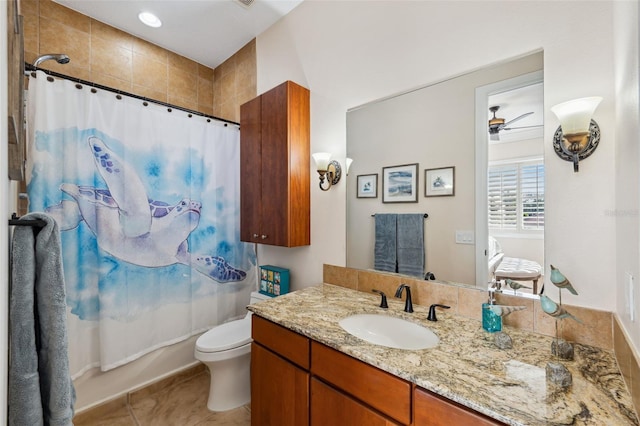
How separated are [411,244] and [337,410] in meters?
0.87

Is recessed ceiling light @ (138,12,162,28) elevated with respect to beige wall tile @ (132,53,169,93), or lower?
elevated

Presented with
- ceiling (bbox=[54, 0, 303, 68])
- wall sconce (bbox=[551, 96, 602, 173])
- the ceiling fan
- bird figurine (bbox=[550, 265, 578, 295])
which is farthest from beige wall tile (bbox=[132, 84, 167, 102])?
bird figurine (bbox=[550, 265, 578, 295])

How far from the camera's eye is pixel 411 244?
5.12 feet

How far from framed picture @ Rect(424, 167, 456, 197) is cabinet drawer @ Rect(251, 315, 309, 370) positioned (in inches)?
38.0

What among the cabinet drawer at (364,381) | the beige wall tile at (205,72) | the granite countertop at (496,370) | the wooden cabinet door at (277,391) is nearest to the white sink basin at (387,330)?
the granite countertop at (496,370)

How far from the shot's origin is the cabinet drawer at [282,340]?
124cm

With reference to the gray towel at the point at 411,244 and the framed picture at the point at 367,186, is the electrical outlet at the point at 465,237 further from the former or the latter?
the framed picture at the point at 367,186

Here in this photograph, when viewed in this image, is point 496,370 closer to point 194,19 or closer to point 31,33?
point 194,19

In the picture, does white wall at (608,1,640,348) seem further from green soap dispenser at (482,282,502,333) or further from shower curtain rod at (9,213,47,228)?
shower curtain rod at (9,213,47,228)

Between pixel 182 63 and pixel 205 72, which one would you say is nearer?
pixel 182 63

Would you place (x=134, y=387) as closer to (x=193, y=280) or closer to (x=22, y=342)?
(x=193, y=280)

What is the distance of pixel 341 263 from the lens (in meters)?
1.89

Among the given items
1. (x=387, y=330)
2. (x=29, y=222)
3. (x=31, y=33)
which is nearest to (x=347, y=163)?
(x=387, y=330)

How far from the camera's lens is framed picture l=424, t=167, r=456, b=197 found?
56.5 inches
